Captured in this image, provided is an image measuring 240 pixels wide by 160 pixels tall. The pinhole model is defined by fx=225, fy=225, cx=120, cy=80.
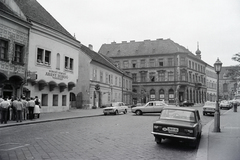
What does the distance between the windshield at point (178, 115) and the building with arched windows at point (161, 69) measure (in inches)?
2091

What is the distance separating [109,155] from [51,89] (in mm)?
20019

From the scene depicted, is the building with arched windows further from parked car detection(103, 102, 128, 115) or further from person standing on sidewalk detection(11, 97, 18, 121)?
person standing on sidewalk detection(11, 97, 18, 121)

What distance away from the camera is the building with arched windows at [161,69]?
66275mm

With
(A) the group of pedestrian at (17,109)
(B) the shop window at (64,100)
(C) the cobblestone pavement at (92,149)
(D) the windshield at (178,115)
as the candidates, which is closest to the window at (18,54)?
(A) the group of pedestrian at (17,109)

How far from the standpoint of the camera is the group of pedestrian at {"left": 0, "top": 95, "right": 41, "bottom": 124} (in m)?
15.6

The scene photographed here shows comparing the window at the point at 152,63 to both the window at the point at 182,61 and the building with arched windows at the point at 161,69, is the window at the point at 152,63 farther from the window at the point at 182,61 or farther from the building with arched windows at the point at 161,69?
the window at the point at 182,61

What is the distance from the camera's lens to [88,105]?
3738cm

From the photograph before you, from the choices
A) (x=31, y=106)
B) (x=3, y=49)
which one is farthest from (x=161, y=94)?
(x=3, y=49)

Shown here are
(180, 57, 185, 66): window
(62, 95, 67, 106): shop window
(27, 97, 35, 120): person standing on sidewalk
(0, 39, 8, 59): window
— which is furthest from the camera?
(180, 57, 185, 66): window

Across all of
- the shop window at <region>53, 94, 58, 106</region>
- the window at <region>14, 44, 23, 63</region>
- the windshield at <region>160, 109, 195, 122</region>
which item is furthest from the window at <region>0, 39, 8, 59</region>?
the windshield at <region>160, 109, 195, 122</region>

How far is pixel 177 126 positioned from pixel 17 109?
12.5 m

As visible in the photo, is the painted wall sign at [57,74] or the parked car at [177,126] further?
the painted wall sign at [57,74]

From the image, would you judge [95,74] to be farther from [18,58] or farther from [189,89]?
[189,89]

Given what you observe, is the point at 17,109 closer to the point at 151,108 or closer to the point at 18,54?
the point at 18,54
